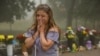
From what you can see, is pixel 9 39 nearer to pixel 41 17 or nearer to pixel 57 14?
pixel 57 14

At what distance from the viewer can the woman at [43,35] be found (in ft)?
8.71

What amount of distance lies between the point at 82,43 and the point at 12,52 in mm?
1765

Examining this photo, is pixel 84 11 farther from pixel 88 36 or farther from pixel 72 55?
pixel 72 55

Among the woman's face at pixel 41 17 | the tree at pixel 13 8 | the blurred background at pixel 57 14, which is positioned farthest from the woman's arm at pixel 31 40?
the tree at pixel 13 8

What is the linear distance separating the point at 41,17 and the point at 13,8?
11.5 feet

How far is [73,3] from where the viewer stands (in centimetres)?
707

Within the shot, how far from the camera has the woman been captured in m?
2.65

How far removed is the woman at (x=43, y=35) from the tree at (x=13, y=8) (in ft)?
11.1

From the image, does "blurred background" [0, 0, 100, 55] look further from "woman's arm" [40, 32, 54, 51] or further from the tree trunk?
"woman's arm" [40, 32, 54, 51]

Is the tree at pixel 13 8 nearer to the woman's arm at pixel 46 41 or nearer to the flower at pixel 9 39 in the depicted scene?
the flower at pixel 9 39

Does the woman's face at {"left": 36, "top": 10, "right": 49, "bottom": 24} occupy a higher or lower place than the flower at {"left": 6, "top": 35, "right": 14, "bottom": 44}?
higher

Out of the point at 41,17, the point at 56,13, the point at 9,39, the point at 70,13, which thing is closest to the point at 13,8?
the point at 9,39

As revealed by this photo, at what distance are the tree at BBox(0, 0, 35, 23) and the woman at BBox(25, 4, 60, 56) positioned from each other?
340 cm

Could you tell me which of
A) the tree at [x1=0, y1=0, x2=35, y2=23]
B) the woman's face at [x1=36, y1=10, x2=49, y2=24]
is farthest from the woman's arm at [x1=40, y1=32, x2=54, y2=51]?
the tree at [x1=0, y1=0, x2=35, y2=23]
